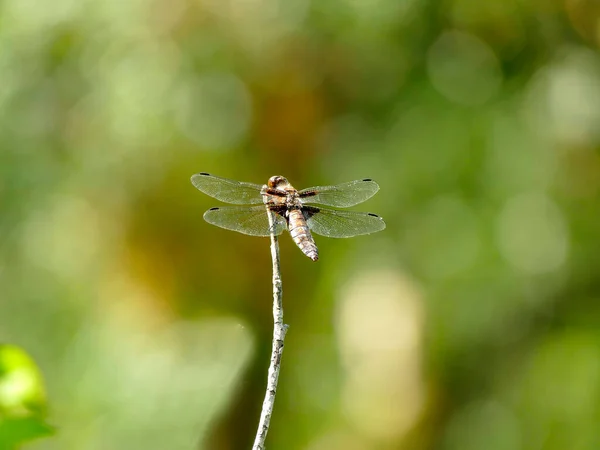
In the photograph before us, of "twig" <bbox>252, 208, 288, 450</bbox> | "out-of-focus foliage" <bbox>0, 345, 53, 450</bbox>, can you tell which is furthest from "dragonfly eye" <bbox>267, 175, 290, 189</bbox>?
"out-of-focus foliage" <bbox>0, 345, 53, 450</bbox>

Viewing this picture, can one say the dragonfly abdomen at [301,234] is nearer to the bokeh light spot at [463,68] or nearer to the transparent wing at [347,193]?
the transparent wing at [347,193]

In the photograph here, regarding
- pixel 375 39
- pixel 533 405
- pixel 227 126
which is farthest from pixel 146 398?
pixel 375 39

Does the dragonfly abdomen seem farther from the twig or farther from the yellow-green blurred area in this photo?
the yellow-green blurred area

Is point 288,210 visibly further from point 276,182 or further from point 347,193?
point 347,193

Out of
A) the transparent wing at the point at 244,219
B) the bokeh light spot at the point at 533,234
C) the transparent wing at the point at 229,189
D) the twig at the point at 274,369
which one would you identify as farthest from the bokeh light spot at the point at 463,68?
the twig at the point at 274,369

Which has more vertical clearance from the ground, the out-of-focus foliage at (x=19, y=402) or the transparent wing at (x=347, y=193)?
the transparent wing at (x=347, y=193)

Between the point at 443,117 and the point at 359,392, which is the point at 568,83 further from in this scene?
the point at 359,392
